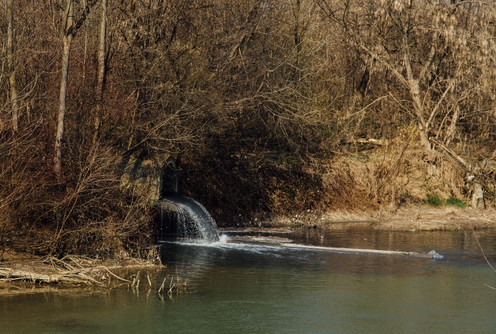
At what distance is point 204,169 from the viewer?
26750mm

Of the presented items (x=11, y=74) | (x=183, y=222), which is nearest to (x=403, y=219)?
(x=183, y=222)

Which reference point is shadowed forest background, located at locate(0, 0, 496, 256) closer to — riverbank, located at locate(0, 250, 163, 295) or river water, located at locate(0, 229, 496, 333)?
riverbank, located at locate(0, 250, 163, 295)

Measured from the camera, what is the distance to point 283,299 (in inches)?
620

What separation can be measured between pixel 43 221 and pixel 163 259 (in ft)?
10.5

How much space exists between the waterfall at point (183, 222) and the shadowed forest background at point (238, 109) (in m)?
1.33

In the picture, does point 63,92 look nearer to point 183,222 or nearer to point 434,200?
point 183,222

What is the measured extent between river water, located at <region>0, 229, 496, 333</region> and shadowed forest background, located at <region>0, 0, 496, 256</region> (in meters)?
2.14

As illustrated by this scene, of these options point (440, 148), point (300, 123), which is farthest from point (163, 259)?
point (440, 148)

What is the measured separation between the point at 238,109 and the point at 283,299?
1125 centimetres

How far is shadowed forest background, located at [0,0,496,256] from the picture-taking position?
17.9 metres

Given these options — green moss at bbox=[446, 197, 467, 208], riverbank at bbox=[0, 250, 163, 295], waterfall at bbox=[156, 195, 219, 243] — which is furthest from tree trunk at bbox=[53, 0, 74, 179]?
green moss at bbox=[446, 197, 467, 208]

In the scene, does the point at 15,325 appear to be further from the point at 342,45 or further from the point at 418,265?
the point at 342,45

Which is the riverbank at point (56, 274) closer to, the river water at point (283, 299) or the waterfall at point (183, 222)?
the river water at point (283, 299)

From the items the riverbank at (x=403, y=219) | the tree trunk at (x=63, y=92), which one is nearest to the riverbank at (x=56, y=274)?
the tree trunk at (x=63, y=92)
